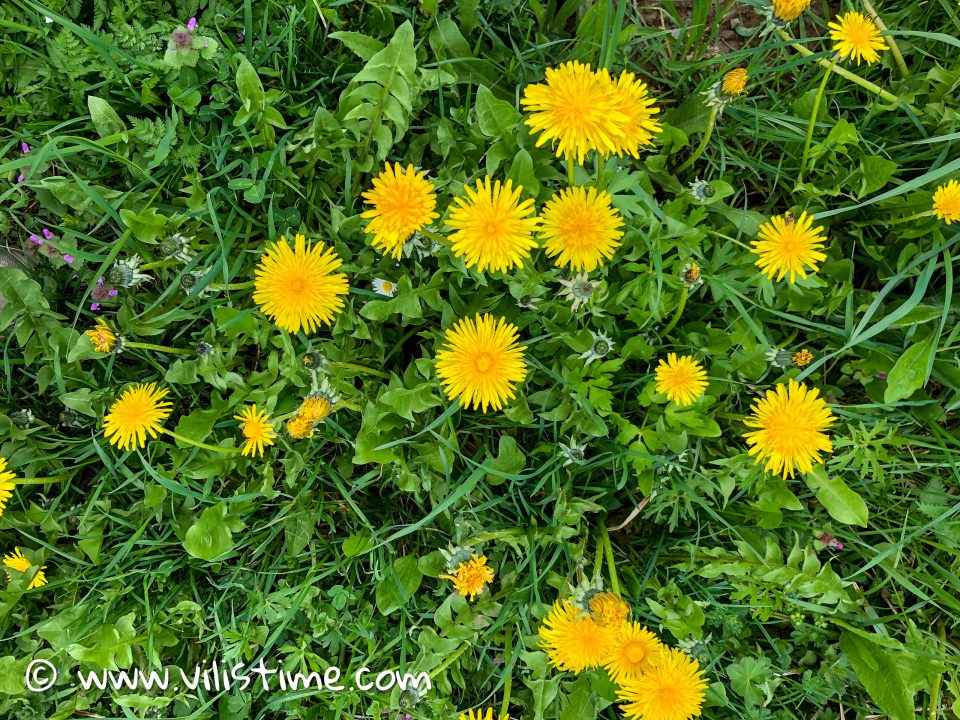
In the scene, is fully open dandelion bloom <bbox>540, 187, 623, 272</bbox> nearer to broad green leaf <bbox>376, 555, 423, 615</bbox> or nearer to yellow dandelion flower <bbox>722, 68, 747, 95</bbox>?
yellow dandelion flower <bbox>722, 68, 747, 95</bbox>

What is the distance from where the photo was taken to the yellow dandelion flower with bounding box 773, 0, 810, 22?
5.21 ft

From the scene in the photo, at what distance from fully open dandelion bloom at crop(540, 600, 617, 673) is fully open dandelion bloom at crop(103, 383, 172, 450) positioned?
4.11 ft

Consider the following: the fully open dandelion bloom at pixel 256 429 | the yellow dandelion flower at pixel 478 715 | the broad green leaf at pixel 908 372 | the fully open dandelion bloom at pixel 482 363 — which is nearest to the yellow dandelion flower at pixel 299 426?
the fully open dandelion bloom at pixel 256 429

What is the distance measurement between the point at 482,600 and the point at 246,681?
83cm

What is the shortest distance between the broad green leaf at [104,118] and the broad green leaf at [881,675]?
276 cm

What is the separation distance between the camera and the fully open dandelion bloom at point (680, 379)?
1.75m

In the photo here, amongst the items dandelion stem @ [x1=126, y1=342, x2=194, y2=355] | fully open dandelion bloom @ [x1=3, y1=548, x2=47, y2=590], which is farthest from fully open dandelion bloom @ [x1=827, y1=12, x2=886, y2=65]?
fully open dandelion bloom @ [x1=3, y1=548, x2=47, y2=590]

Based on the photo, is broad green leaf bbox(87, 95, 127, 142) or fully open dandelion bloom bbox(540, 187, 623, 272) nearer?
fully open dandelion bloom bbox(540, 187, 623, 272)

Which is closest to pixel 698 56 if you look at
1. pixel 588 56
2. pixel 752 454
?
pixel 588 56

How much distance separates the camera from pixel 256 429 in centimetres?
181

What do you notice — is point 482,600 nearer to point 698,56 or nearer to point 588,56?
point 588,56

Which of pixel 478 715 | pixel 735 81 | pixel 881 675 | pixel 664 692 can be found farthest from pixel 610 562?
pixel 735 81

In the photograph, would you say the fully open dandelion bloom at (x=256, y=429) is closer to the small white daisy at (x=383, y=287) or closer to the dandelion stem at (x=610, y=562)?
the small white daisy at (x=383, y=287)

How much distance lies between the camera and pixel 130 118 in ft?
6.45
